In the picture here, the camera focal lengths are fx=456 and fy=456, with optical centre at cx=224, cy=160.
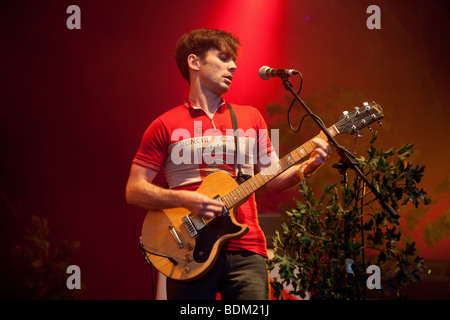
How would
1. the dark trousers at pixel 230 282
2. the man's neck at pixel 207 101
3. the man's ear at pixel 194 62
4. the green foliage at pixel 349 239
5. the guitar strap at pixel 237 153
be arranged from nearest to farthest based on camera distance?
1. the green foliage at pixel 349 239
2. the dark trousers at pixel 230 282
3. the guitar strap at pixel 237 153
4. the man's neck at pixel 207 101
5. the man's ear at pixel 194 62

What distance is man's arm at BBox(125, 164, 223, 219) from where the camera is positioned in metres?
2.36

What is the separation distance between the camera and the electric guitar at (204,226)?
7.68ft

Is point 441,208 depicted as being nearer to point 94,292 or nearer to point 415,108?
point 415,108

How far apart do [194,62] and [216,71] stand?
189mm

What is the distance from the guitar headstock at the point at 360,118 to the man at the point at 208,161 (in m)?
0.20

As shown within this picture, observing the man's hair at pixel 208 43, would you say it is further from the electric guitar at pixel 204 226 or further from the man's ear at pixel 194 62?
the electric guitar at pixel 204 226

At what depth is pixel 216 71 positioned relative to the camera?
2781 millimetres

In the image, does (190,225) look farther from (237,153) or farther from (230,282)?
(237,153)

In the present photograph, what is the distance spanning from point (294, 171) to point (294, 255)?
0.53 meters

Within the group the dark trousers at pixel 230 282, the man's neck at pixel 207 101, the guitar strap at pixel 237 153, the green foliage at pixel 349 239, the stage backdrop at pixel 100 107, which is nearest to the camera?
the green foliage at pixel 349 239

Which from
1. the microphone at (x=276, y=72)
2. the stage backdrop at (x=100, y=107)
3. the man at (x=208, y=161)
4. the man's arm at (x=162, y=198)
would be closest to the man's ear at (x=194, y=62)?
the man at (x=208, y=161)

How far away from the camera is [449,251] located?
437cm
